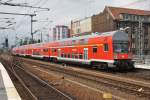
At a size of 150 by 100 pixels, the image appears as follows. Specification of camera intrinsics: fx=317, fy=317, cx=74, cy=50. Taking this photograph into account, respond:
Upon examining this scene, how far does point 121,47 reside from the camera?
26.2 m

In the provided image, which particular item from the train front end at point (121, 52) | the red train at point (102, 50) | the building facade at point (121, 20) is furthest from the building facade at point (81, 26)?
the train front end at point (121, 52)

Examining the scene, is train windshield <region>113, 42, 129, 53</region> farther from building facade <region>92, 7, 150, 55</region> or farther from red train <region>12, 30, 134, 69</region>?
building facade <region>92, 7, 150, 55</region>

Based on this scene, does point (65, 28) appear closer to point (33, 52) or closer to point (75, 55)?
point (33, 52)

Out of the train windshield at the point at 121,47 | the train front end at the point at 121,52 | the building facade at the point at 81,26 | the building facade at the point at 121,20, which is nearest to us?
the train front end at the point at 121,52

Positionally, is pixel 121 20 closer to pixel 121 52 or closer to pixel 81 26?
pixel 81 26

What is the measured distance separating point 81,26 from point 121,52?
278 feet

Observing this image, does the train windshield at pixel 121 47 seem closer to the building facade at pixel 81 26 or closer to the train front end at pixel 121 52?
the train front end at pixel 121 52

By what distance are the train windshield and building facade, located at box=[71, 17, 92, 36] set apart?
248 ft

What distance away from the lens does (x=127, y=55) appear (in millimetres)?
26438

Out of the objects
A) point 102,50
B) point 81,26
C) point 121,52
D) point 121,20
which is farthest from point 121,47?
point 81,26

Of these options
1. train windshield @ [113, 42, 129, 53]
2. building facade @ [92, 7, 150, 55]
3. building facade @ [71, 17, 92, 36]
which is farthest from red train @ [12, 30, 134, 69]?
building facade @ [71, 17, 92, 36]

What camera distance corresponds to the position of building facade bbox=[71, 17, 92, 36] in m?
104

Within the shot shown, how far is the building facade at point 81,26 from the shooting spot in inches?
4086

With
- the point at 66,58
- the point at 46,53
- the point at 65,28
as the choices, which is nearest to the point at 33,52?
the point at 46,53
